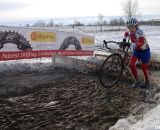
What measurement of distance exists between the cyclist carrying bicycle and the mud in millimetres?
546

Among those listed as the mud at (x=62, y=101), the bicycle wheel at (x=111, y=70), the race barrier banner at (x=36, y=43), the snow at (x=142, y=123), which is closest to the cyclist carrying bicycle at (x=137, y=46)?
the bicycle wheel at (x=111, y=70)

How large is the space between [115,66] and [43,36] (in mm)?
6820

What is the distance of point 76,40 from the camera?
19266 millimetres

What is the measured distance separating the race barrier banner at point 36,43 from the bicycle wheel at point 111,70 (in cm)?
560

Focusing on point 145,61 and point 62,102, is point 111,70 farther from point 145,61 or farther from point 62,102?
point 62,102

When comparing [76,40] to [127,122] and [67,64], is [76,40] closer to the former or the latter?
[67,64]

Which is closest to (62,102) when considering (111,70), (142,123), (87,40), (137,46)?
(111,70)

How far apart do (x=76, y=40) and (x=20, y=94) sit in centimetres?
993

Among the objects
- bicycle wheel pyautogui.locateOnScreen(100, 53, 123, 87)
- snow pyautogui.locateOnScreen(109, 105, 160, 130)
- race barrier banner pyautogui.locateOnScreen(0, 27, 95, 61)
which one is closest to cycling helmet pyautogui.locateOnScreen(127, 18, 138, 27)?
bicycle wheel pyautogui.locateOnScreen(100, 53, 123, 87)

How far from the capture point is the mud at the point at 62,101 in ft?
23.5

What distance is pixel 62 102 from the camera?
8.79 m

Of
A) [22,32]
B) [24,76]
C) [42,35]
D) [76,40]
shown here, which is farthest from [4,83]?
[76,40]

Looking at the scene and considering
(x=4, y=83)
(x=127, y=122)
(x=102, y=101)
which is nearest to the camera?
(x=127, y=122)

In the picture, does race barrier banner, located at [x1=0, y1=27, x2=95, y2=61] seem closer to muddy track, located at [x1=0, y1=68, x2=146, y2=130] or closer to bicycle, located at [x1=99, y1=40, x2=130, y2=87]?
muddy track, located at [x1=0, y1=68, x2=146, y2=130]
